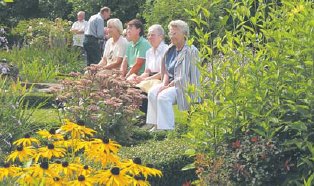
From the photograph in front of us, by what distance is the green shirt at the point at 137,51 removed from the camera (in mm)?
10562

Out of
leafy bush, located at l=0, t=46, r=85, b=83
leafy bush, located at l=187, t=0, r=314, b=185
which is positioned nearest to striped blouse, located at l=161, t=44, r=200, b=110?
leafy bush, located at l=187, t=0, r=314, b=185

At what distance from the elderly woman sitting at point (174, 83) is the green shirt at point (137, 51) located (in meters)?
1.31

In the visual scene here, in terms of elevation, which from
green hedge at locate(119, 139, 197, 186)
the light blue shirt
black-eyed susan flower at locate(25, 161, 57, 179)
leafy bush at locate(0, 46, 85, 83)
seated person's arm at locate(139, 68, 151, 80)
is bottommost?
leafy bush at locate(0, 46, 85, 83)

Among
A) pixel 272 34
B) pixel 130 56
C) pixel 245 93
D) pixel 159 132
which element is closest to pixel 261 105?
pixel 245 93

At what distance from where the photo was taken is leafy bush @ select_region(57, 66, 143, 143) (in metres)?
8.33

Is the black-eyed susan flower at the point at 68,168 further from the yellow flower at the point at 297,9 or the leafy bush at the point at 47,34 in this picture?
the leafy bush at the point at 47,34

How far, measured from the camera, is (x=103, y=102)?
836cm

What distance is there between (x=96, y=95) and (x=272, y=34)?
326 cm

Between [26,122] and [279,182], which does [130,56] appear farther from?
[279,182]

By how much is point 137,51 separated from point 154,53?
67 cm

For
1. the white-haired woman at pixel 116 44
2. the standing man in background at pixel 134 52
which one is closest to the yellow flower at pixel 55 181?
the standing man in background at pixel 134 52

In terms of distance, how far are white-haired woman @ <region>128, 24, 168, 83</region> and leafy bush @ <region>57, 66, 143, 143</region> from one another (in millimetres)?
1139

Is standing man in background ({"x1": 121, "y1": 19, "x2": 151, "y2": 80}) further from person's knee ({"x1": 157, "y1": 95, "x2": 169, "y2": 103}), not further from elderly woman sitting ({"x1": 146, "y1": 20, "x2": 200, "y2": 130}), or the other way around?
person's knee ({"x1": 157, "y1": 95, "x2": 169, "y2": 103})

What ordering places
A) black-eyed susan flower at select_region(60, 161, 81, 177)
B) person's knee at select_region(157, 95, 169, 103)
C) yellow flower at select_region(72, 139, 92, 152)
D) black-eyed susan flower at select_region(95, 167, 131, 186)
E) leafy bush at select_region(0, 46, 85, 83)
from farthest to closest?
leafy bush at select_region(0, 46, 85, 83)
person's knee at select_region(157, 95, 169, 103)
yellow flower at select_region(72, 139, 92, 152)
black-eyed susan flower at select_region(60, 161, 81, 177)
black-eyed susan flower at select_region(95, 167, 131, 186)
